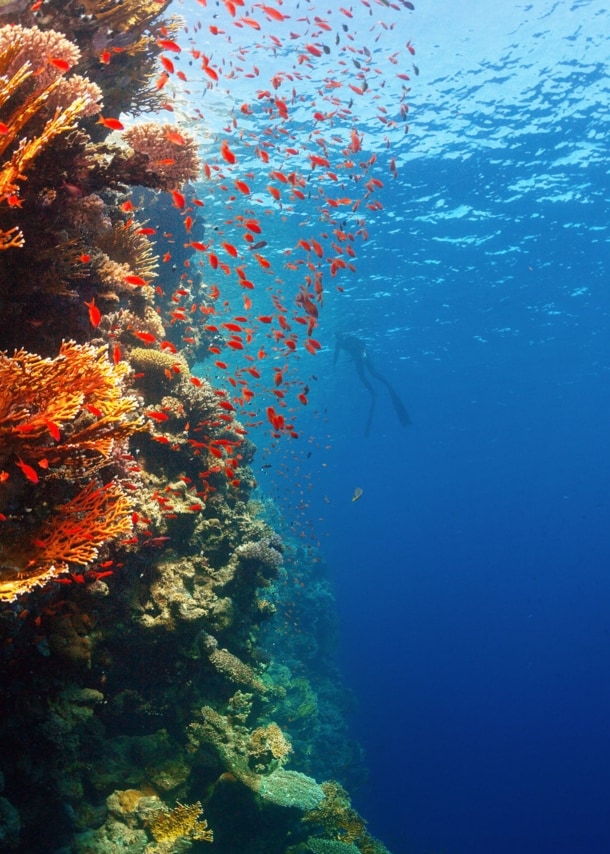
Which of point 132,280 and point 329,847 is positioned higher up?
point 132,280

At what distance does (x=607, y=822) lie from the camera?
4297 centimetres

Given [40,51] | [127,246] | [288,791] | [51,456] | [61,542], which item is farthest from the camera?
[288,791]

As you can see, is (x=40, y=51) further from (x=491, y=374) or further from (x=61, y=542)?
(x=491, y=374)

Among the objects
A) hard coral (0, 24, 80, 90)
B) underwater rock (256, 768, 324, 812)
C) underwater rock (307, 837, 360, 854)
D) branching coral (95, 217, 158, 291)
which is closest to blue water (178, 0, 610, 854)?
underwater rock (256, 768, 324, 812)

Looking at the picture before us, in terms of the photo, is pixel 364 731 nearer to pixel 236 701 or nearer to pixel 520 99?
pixel 236 701

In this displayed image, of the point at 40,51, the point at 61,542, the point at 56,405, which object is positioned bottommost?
the point at 61,542

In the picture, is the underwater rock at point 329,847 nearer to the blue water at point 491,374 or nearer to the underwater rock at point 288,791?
the underwater rock at point 288,791

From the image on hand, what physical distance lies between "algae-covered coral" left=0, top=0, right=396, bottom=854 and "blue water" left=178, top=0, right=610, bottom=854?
1014 centimetres

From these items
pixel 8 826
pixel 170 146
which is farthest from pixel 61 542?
pixel 170 146

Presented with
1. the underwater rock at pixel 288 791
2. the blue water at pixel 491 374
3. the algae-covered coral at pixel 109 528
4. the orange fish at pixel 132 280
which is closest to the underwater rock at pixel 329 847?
the algae-covered coral at pixel 109 528

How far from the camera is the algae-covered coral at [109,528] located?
3.15m

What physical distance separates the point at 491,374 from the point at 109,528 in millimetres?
60777

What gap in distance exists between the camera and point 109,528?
3.12m

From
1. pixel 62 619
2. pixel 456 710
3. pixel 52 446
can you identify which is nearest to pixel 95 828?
pixel 62 619
